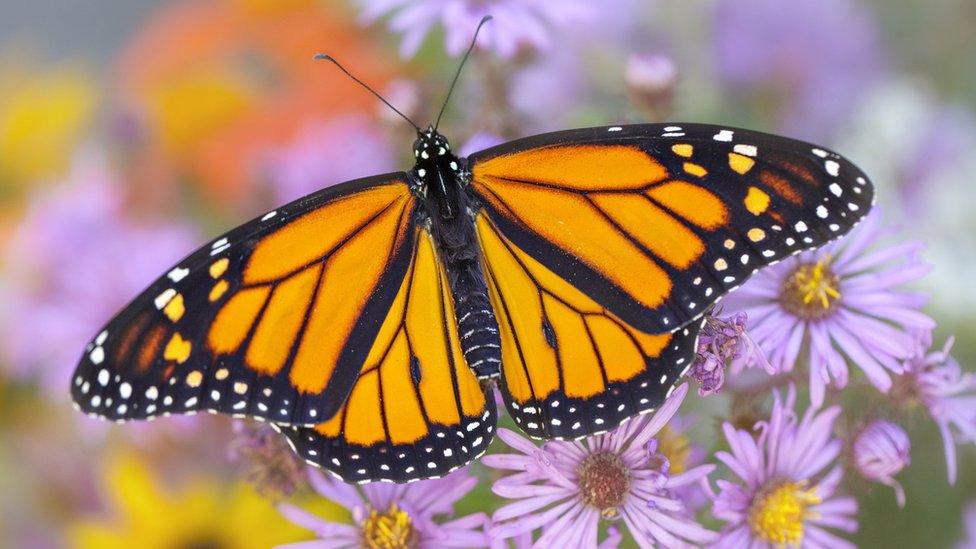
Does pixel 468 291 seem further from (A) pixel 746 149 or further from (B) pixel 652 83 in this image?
(B) pixel 652 83

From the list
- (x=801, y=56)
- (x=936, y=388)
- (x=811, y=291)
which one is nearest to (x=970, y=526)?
(x=936, y=388)

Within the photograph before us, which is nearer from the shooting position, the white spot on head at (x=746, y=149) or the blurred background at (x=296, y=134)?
the white spot on head at (x=746, y=149)

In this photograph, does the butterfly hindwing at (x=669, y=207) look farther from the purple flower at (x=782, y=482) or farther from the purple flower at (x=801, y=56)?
the purple flower at (x=801, y=56)

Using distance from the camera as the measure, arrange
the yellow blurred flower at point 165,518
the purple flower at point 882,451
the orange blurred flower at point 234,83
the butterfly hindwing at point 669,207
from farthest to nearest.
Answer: the orange blurred flower at point 234,83, the yellow blurred flower at point 165,518, the purple flower at point 882,451, the butterfly hindwing at point 669,207

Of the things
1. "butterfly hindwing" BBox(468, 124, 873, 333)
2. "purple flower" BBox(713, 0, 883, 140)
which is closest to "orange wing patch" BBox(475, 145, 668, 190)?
"butterfly hindwing" BBox(468, 124, 873, 333)

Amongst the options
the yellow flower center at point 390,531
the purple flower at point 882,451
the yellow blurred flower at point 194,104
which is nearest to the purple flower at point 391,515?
the yellow flower center at point 390,531

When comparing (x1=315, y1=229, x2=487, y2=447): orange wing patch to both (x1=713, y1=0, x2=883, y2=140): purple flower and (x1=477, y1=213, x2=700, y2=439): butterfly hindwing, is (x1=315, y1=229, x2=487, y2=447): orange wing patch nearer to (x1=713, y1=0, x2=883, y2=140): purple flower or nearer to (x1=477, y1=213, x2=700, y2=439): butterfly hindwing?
(x1=477, y1=213, x2=700, y2=439): butterfly hindwing
